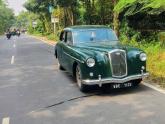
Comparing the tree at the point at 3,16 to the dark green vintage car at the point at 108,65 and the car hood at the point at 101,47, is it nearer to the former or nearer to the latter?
the car hood at the point at 101,47

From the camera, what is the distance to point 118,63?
29.2ft

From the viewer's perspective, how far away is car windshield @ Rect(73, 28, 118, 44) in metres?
10.6

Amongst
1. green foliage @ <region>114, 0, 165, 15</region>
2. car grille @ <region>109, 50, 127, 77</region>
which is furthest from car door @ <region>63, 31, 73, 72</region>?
green foliage @ <region>114, 0, 165, 15</region>

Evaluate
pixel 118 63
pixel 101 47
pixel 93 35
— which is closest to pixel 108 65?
pixel 118 63

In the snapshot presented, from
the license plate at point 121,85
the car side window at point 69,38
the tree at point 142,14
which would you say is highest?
the tree at point 142,14

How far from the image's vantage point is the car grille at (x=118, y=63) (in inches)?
349

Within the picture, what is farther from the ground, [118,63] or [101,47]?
[101,47]

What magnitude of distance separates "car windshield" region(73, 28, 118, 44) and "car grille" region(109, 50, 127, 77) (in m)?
1.81

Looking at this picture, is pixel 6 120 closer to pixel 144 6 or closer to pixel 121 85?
pixel 121 85

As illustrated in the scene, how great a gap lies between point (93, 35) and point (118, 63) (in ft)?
6.97

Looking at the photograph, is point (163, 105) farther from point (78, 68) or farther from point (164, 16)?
point (164, 16)

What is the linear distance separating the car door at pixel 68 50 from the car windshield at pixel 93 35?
26 cm

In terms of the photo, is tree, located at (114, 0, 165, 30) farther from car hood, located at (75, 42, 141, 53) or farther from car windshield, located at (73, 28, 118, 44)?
car hood, located at (75, 42, 141, 53)

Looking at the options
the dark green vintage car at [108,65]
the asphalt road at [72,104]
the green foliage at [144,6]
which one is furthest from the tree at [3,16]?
the dark green vintage car at [108,65]
